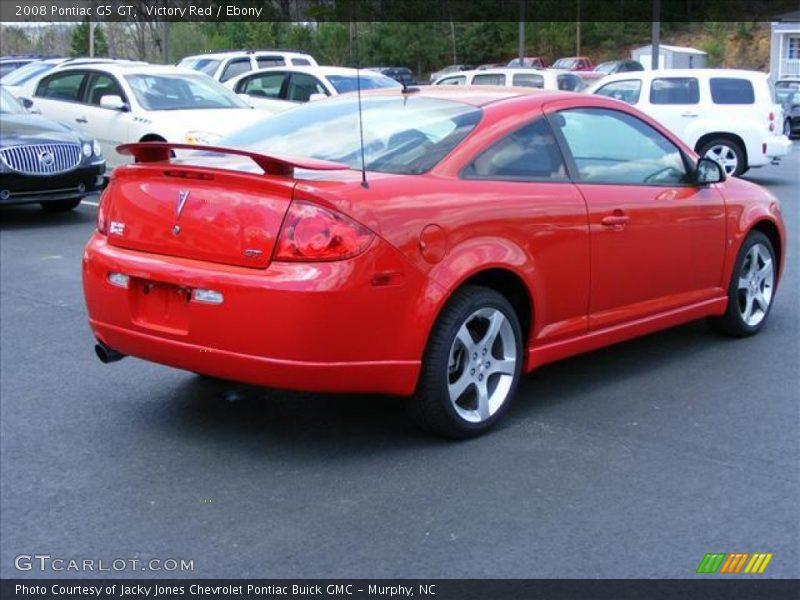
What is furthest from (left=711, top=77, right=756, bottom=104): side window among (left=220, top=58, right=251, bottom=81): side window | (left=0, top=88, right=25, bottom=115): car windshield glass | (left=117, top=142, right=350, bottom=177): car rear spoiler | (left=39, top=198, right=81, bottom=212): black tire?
(left=117, top=142, right=350, bottom=177): car rear spoiler

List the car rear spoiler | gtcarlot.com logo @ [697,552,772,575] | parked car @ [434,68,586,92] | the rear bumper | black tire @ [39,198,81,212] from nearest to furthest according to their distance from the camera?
gtcarlot.com logo @ [697,552,772,575] < the rear bumper < the car rear spoiler < black tire @ [39,198,81,212] < parked car @ [434,68,586,92]

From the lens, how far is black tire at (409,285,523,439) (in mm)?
4609

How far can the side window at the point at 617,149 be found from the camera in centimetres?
551

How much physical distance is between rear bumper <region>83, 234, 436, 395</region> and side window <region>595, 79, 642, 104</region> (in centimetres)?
1348

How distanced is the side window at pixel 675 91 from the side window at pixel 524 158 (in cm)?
1225

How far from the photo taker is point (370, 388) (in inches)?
176

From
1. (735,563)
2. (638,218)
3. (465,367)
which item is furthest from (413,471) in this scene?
(638,218)

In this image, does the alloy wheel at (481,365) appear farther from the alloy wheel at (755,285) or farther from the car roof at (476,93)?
the alloy wheel at (755,285)

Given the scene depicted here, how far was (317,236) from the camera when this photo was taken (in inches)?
170

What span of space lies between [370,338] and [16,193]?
771 cm

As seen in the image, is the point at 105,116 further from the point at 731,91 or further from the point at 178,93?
the point at 731,91

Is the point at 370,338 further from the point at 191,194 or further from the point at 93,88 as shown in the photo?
the point at 93,88

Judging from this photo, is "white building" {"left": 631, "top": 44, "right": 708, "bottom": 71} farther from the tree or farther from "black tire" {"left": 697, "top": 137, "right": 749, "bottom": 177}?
the tree

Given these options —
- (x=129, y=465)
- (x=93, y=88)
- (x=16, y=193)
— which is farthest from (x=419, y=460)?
(x=93, y=88)
